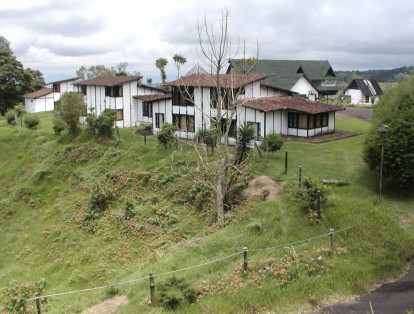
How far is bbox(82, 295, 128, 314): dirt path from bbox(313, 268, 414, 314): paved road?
522 cm

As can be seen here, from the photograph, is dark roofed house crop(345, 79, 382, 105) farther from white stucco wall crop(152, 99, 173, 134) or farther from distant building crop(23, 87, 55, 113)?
distant building crop(23, 87, 55, 113)

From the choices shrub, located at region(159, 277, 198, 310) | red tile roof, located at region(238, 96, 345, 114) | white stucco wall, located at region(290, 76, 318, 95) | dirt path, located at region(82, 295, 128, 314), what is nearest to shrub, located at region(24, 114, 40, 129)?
red tile roof, located at region(238, 96, 345, 114)

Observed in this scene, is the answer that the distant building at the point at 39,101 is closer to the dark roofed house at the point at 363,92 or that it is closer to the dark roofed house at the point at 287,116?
the dark roofed house at the point at 287,116

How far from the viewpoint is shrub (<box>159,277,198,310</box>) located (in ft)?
34.6

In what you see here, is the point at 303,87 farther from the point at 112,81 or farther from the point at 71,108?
the point at 71,108

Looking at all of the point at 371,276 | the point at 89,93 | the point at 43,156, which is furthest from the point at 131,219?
the point at 89,93

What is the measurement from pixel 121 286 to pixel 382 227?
9.02 metres

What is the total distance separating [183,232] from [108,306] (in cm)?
641

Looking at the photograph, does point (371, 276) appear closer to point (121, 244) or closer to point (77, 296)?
point (77, 296)

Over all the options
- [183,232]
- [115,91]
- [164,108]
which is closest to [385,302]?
[183,232]

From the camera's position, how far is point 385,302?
10.8 m

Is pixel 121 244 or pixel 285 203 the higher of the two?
pixel 285 203

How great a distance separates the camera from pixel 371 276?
39.5 feet

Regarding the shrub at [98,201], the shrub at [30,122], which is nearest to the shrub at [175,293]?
the shrub at [98,201]
